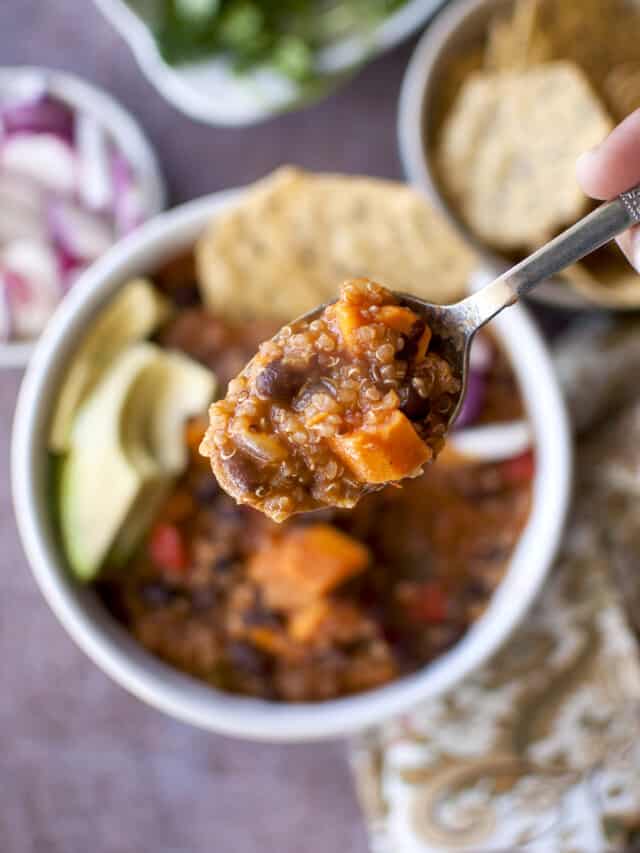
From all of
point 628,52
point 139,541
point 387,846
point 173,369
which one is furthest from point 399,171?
point 387,846

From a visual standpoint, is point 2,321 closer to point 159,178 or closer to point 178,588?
point 159,178

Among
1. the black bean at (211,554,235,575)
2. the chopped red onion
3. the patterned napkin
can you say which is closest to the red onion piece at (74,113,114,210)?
the chopped red onion

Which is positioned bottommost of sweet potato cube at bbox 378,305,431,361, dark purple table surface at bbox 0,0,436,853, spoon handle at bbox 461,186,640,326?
dark purple table surface at bbox 0,0,436,853

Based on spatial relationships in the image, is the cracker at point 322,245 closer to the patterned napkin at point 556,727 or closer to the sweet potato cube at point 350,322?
the patterned napkin at point 556,727

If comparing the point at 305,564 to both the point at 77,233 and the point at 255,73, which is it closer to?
the point at 77,233

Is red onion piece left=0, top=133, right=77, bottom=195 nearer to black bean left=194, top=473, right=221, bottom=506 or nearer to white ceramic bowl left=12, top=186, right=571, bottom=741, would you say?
white ceramic bowl left=12, top=186, right=571, bottom=741

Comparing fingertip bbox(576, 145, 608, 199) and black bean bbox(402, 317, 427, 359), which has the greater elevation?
fingertip bbox(576, 145, 608, 199)
